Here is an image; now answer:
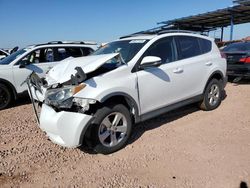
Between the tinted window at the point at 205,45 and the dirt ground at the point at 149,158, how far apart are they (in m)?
1.51

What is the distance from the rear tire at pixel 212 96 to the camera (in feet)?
18.9

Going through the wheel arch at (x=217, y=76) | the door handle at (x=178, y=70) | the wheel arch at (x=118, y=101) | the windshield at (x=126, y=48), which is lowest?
the wheel arch at (x=217, y=76)

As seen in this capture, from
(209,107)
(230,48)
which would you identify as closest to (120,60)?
(209,107)

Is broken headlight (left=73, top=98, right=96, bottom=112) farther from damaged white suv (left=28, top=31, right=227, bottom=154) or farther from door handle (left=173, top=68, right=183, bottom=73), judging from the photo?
door handle (left=173, top=68, right=183, bottom=73)

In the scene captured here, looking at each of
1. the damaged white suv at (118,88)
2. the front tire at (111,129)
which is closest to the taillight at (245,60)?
the damaged white suv at (118,88)

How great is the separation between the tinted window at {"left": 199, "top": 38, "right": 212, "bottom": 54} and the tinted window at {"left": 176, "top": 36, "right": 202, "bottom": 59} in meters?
0.14

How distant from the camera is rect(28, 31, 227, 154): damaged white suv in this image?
362 cm

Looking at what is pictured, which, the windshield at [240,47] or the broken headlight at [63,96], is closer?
the broken headlight at [63,96]

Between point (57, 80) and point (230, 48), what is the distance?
24.8 ft

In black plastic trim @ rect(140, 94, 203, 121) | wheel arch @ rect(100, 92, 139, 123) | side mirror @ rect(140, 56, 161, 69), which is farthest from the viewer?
black plastic trim @ rect(140, 94, 203, 121)

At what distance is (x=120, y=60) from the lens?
13.8ft

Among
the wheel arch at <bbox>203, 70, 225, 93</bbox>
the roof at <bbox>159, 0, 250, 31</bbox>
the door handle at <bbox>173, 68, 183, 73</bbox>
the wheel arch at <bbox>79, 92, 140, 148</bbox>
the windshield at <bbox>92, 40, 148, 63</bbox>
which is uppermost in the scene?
the windshield at <bbox>92, 40, 148, 63</bbox>

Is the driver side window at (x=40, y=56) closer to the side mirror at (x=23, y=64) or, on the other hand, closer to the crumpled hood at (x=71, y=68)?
the side mirror at (x=23, y=64)

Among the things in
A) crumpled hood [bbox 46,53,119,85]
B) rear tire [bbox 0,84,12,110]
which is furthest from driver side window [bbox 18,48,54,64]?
crumpled hood [bbox 46,53,119,85]
